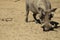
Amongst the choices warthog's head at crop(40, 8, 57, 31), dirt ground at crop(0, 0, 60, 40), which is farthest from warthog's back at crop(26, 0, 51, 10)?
dirt ground at crop(0, 0, 60, 40)

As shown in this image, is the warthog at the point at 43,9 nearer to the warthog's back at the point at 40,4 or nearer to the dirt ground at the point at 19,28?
the warthog's back at the point at 40,4

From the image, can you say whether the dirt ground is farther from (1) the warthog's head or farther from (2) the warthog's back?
(2) the warthog's back

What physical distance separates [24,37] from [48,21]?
→ 1154 millimetres

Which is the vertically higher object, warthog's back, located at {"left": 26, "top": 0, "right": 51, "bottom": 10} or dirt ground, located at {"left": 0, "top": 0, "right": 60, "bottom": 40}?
warthog's back, located at {"left": 26, "top": 0, "right": 51, "bottom": 10}

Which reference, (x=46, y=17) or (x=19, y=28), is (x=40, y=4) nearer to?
(x=46, y=17)

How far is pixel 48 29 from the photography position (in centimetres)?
905

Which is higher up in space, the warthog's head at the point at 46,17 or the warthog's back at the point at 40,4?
the warthog's back at the point at 40,4

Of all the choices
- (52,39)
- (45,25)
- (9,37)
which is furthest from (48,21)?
(9,37)

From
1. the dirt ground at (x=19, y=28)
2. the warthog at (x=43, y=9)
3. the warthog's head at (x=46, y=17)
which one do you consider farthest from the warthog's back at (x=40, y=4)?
the dirt ground at (x=19, y=28)

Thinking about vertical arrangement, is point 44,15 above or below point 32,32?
above

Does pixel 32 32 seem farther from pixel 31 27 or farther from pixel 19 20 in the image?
pixel 19 20

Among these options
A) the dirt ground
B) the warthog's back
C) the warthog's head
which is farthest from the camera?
the warthog's back

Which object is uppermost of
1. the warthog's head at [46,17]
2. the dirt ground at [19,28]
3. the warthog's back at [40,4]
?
the warthog's back at [40,4]

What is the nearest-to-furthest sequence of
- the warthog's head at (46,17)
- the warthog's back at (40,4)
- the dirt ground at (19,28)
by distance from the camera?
1. the dirt ground at (19,28)
2. the warthog's head at (46,17)
3. the warthog's back at (40,4)
